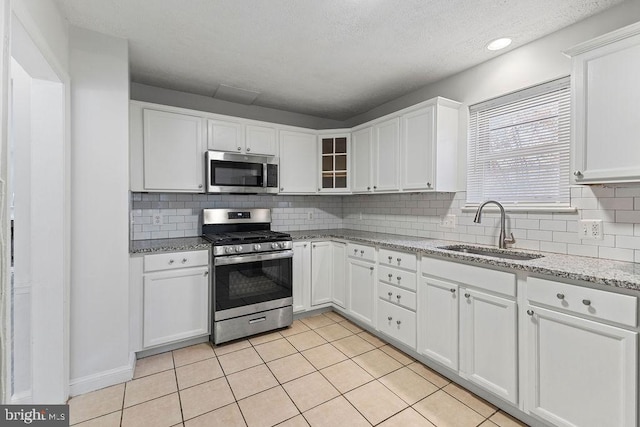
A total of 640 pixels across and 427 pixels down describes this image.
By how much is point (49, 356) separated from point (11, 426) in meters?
0.72

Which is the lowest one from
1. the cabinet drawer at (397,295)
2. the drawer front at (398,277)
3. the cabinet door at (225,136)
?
the cabinet drawer at (397,295)

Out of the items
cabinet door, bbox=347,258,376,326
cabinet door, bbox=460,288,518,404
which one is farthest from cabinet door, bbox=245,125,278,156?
cabinet door, bbox=460,288,518,404

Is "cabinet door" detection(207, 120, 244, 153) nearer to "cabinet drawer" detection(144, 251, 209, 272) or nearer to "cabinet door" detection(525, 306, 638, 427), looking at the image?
"cabinet drawer" detection(144, 251, 209, 272)

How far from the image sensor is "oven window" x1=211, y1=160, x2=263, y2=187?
2.90 metres

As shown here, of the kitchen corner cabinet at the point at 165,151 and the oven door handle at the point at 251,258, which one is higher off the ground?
the kitchen corner cabinet at the point at 165,151

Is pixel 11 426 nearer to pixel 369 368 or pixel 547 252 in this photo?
pixel 369 368

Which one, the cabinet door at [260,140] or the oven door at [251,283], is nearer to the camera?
the oven door at [251,283]

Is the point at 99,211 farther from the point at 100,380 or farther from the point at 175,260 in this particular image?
the point at 100,380

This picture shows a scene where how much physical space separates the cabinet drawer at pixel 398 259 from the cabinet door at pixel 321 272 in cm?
79

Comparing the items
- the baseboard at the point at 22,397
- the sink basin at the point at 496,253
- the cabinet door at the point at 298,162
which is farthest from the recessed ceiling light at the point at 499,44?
the baseboard at the point at 22,397

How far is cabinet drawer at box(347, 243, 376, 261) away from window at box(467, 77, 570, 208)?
3.18 feet

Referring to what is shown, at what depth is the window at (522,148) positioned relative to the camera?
2.09 m

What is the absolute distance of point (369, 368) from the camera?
7.62 ft

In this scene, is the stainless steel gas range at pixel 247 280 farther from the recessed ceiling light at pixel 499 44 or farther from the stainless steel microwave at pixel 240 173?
the recessed ceiling light at pixel 499 44
